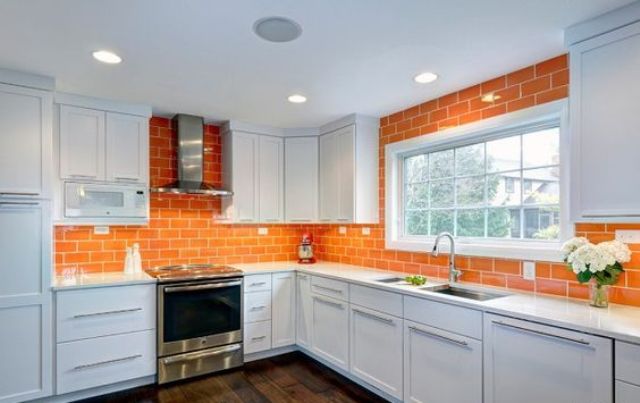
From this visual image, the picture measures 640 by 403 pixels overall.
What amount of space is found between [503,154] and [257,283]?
2.36 metres

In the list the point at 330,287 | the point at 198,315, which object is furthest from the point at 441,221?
the point at 198,315

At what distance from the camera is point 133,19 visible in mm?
1902

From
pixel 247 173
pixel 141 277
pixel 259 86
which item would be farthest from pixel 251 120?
pixel 141 277

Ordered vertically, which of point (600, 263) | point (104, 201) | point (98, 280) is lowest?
point (98, 280)

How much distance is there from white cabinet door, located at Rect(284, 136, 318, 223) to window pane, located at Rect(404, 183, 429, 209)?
102cm

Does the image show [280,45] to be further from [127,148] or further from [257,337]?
[257,337]

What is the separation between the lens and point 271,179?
4133 mm

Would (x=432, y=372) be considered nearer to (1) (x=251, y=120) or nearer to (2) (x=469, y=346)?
(2) (x=469, y=346)

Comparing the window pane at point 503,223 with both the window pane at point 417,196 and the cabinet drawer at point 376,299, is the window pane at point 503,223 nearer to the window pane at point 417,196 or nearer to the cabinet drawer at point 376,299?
the window pane at point 417,196

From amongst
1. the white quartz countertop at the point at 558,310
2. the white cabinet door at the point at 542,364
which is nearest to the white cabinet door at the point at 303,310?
the white quartz countertop at the point at 558,310

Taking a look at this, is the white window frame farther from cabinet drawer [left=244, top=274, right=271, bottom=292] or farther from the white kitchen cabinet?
cabinet drawer [left=244, top=274, right=271, bottom=292]

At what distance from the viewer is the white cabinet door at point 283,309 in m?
3.72

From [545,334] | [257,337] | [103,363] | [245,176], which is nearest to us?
[545,334]

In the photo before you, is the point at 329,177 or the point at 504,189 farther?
the point at 329,177
